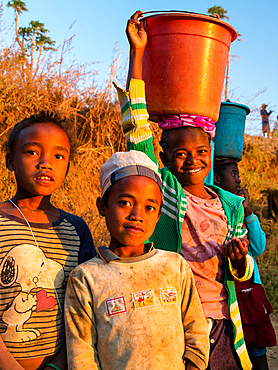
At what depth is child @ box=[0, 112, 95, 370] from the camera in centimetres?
128

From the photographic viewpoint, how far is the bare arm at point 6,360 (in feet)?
3.97

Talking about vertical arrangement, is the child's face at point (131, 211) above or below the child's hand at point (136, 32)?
below

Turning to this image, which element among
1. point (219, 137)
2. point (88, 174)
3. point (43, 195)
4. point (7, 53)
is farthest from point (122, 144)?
point (43, 195)

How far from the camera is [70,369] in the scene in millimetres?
1207

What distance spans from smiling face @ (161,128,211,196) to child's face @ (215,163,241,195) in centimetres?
125

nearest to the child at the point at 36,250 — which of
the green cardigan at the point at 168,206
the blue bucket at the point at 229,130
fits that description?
the green cardigan at the point at 168,206

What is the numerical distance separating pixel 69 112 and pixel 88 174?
1133 mm

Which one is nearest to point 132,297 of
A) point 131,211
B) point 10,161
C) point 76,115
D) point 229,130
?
point 131,211

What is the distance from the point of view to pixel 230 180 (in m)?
3.05

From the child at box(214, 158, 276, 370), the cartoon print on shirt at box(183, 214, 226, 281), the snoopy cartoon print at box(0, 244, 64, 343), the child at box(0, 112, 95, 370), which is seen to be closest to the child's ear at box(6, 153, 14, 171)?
the child at box(0, 112, 95, 370)

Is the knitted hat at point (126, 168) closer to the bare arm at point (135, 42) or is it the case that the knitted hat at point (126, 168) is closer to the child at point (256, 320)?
the bare arm at point (135, 42)

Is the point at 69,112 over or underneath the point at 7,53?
underneath

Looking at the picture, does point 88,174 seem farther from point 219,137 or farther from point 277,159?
point 277,159

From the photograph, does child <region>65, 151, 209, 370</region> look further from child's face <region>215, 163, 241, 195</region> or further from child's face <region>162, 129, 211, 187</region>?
child's face <region>215, 163, 241, 195</region>
